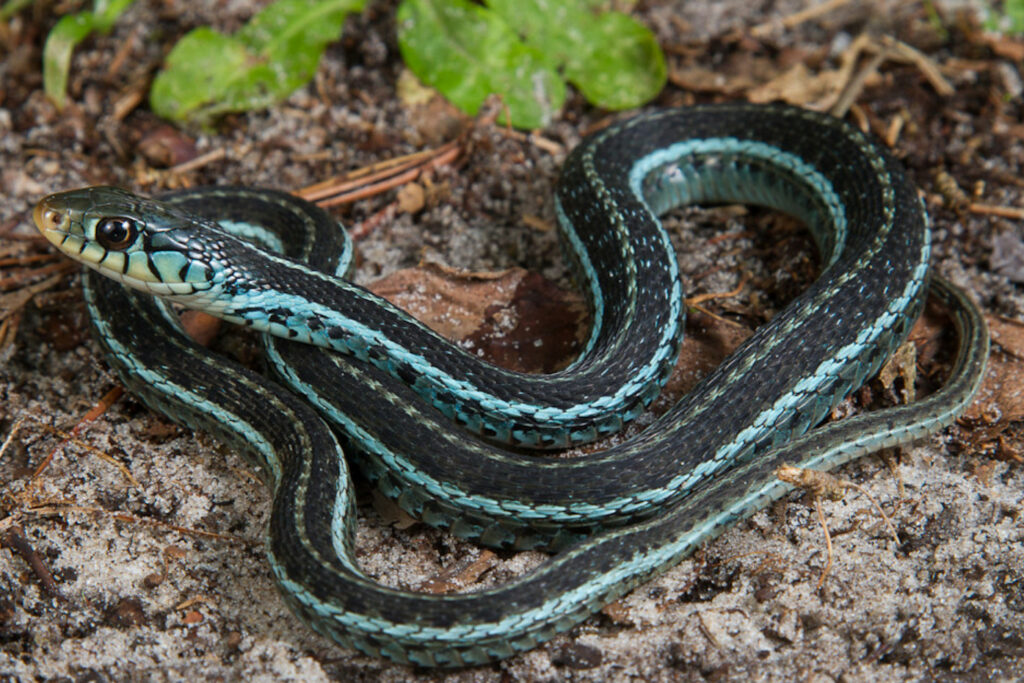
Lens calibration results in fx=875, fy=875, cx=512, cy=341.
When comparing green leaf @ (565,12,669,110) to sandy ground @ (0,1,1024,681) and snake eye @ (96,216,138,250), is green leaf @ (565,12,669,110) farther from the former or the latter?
snake eye @ (96,216,138,250)

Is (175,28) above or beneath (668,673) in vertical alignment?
above

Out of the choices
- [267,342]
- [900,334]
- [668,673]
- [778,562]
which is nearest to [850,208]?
[900,334]

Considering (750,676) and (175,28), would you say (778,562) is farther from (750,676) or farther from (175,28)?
(175,28)

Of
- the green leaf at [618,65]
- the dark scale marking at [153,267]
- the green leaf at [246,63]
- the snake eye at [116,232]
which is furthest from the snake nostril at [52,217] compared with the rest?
the green leaf at [618,65]

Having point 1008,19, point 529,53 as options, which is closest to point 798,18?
point 1008,19

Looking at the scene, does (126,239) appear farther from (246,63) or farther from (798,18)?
(798,18)

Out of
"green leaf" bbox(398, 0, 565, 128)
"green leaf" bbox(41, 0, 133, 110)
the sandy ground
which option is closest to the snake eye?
the sandy ground

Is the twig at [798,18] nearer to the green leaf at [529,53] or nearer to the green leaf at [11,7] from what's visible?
the green leaf at [529,53]
